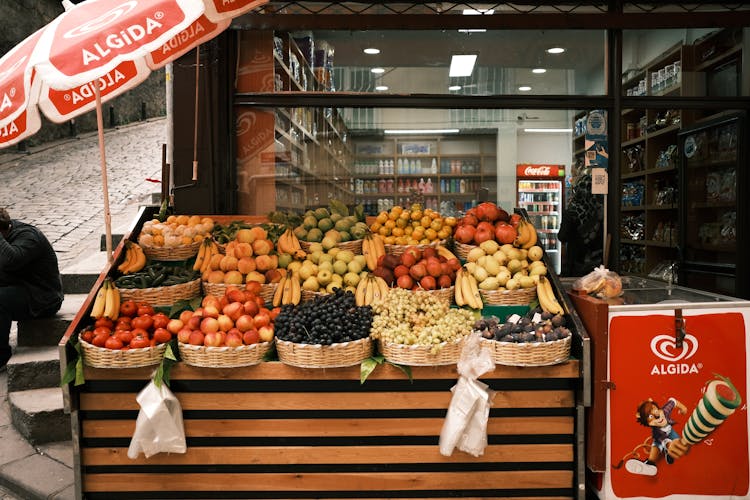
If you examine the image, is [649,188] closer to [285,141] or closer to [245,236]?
[285,141]

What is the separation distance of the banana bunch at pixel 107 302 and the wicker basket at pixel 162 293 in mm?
125

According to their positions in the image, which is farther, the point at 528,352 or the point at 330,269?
the point at 330,269

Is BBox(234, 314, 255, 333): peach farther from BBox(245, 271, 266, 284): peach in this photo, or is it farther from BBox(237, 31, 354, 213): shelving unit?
BBox(237, 31, 354, 213): shelving unit

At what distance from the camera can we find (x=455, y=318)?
3457 millimetres

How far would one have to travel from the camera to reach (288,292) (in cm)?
385

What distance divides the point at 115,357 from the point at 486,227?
2.60 metres

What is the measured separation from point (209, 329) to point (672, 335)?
2656mm

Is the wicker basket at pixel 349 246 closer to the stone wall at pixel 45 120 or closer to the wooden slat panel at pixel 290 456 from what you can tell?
the wooden slat panel at pixel 290 456

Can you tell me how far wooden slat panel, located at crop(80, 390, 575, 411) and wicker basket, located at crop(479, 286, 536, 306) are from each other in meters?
0.76

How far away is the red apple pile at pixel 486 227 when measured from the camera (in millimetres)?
4230

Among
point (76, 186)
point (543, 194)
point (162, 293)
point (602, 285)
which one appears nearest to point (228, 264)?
point (162, 293)

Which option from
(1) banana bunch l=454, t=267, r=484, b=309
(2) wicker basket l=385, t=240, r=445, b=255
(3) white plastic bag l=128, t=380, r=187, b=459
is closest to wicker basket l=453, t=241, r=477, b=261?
(2) wicker basket l=385, t=240, r=445, b=255

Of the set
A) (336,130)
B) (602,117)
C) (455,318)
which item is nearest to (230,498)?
(455,318)

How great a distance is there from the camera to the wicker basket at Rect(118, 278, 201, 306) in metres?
3.74
